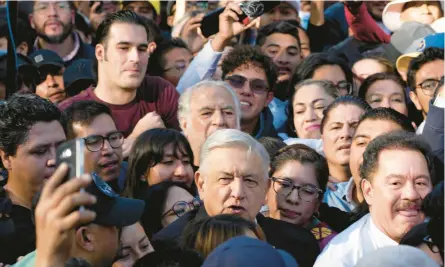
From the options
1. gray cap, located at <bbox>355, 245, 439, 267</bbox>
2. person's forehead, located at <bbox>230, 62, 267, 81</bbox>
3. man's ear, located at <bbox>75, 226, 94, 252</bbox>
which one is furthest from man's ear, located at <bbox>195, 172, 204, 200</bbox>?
person's forehead, located at <bbox>230, 62, 267, 81</bbox>

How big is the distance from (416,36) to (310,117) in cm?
170

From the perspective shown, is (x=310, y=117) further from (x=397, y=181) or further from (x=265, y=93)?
(x=397, y=181)

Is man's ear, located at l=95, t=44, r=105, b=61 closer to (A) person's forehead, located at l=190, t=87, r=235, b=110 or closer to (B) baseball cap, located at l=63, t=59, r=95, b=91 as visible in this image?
(B) baseball cap, located at l=63, t=59, r=95, b=91

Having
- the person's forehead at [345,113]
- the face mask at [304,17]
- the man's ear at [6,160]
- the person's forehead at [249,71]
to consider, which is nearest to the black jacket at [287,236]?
the man's ear at [6,160]

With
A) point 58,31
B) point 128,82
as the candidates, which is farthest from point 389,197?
point 58,31

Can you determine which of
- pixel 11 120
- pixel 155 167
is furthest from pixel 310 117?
pixel 11 120

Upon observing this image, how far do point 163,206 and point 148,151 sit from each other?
51cm

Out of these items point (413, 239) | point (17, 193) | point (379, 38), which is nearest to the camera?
point (413, 239)

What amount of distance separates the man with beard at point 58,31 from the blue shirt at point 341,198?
2.78 metres

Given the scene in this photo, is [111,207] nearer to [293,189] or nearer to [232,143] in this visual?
[232,143]

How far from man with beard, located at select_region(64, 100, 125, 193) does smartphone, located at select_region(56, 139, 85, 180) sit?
90.1 inches

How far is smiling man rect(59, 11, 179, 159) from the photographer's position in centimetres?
783

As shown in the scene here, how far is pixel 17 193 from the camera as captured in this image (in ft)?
19.4

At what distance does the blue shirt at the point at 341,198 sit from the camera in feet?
23.4
